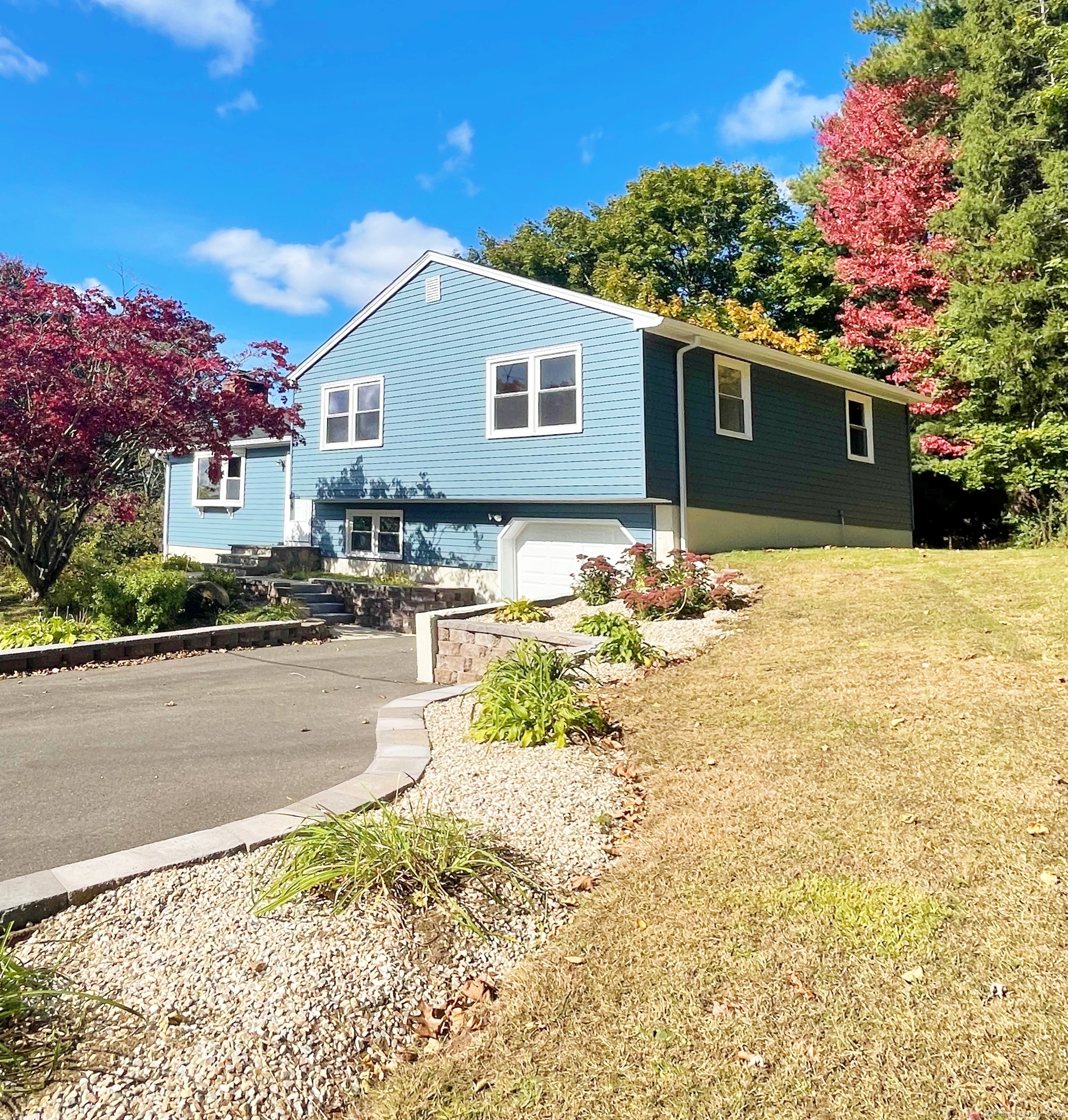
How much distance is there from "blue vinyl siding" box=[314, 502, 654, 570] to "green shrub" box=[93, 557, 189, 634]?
5593 mm

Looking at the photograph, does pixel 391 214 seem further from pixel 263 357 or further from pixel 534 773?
pixel 534 773

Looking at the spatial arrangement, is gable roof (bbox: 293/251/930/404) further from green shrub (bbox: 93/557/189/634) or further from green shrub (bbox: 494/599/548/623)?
green shrub (bbox: 93/557/189/634)

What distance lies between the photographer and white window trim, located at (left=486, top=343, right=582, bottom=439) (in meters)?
13.1

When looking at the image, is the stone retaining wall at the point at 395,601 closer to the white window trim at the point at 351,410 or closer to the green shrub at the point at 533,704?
the white window trim at the point at 351,410

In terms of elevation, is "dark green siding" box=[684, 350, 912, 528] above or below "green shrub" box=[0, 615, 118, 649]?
above

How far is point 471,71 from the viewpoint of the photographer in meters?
15.7

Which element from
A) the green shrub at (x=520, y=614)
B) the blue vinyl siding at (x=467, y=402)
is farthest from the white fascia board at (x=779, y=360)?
the green shrub at (x=520, y=614)

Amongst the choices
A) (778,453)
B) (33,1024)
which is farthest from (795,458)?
(33,1024)

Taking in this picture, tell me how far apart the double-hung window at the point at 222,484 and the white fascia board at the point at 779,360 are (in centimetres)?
1289

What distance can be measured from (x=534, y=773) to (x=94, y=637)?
807cm

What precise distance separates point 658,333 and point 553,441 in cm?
252

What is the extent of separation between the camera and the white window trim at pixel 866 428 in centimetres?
1686

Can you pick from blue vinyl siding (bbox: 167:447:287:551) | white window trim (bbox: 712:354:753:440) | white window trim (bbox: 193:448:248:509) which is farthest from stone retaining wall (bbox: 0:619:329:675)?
white window trim (bbox: 193:448:248:509)

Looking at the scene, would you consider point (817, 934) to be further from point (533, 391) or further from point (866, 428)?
point (866, 428)
